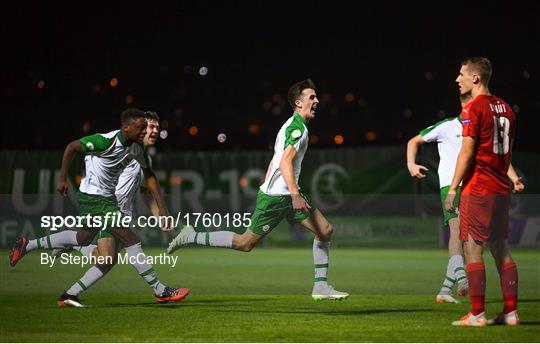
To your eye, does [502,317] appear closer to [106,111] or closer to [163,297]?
[163,297]

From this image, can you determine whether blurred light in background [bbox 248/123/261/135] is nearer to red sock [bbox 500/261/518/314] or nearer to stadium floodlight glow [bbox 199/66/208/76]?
stadium floodlight glow [bbox 199/66/208/76]

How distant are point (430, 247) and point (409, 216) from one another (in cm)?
72

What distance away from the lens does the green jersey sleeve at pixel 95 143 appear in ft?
29.5

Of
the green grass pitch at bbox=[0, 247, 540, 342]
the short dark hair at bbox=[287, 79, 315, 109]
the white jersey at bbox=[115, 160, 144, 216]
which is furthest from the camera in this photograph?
the white jersey at bbox=[115, 160, 144, 216]

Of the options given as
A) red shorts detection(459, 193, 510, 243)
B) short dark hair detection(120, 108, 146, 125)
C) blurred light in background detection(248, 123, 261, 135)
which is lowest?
red shorts detection(459, 193, 510, 243)

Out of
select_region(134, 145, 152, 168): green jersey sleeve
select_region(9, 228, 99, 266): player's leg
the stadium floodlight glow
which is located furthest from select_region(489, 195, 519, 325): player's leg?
the stadium floodlight glow

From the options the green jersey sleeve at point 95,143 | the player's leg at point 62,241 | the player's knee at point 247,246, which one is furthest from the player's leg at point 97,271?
the player's knee at point 247,246

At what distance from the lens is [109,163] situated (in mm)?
9398

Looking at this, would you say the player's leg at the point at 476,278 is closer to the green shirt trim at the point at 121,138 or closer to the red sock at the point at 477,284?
the red sock at the point at 477,284

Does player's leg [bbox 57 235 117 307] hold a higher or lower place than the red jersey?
lower

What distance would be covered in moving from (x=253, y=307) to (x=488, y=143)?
3.08m

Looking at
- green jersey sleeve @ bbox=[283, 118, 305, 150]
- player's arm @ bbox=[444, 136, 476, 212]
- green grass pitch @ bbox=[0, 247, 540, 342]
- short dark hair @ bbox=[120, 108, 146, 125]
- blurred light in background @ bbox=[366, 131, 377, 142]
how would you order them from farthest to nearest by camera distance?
1. blurred light in background @ bbox=[366, 131, 377, 142]
2. short dark hair @ bbox=[120, 108, 146, 125]
3. green jersey sleeve @ bbox=[283, 118, 305, 150]
4. green grass pitch @ bbox=[0, 247, 540, 342]
5. player's arm @ bbox=[444, 136, 476, 212]

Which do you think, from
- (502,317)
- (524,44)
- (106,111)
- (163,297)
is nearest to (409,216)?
(524,44)

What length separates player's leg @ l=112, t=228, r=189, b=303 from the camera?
30.9 feet
